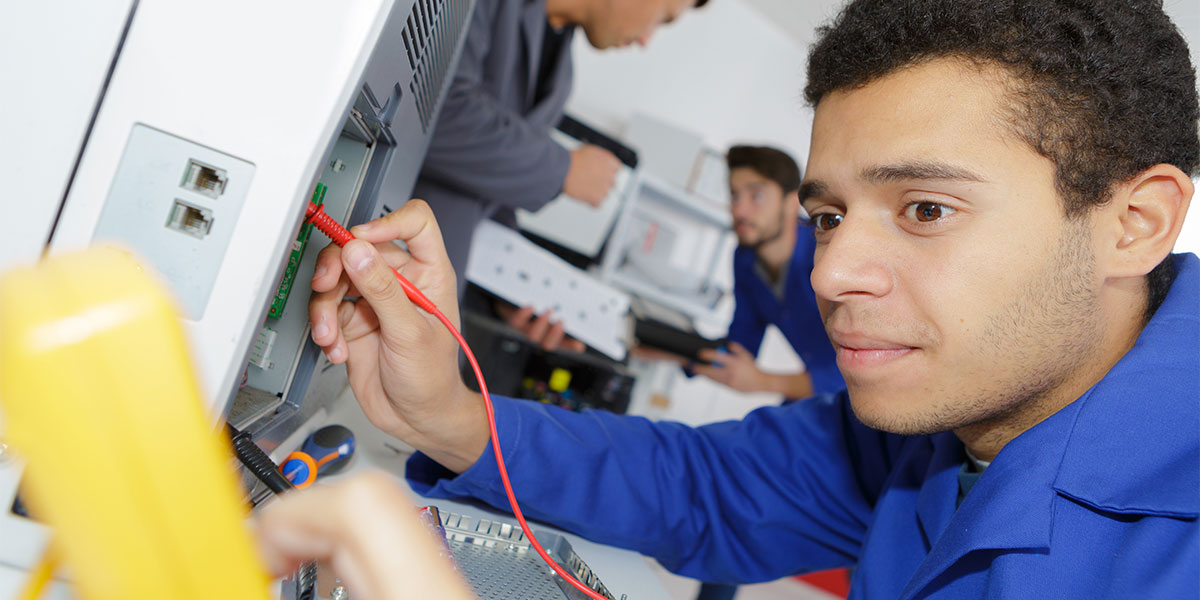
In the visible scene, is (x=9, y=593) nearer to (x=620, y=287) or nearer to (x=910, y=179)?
(x=910, y=179)

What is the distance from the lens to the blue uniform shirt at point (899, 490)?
1.78ft

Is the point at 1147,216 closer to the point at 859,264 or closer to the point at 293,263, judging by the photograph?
the point at 859,264

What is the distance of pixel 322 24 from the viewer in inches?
14.6

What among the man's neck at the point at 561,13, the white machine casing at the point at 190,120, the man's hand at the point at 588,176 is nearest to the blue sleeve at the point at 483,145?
the man's hand at the point at 588,176

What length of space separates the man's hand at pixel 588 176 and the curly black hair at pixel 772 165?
44.3 inches

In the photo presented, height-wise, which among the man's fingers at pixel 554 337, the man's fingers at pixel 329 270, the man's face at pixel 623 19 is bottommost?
the man's fingers at pixel 554 337

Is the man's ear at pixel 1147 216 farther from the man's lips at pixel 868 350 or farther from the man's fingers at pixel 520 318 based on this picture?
the man's fingers at pixel 520 318

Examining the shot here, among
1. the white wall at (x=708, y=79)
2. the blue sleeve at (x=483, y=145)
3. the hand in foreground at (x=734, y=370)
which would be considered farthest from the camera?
the white wall at (x=708, y=79)

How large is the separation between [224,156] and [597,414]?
56cm

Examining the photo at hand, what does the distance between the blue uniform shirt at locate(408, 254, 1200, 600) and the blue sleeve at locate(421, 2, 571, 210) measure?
1.63 feet

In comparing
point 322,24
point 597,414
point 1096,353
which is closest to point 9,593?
point 322,24

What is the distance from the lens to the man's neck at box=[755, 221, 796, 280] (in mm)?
2445

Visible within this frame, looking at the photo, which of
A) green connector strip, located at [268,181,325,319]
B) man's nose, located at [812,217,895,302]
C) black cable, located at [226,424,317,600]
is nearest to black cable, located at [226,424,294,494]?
black cable, located at [226,424,317,600]

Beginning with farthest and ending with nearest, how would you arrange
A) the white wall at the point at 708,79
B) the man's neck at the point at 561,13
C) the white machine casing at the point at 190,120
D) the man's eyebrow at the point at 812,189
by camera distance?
the white wall at the point at 708,79, the man's neck at the point at 561,13, the man's eyebrow at the point at 812,189, the white machine casing at the point at 190,120
